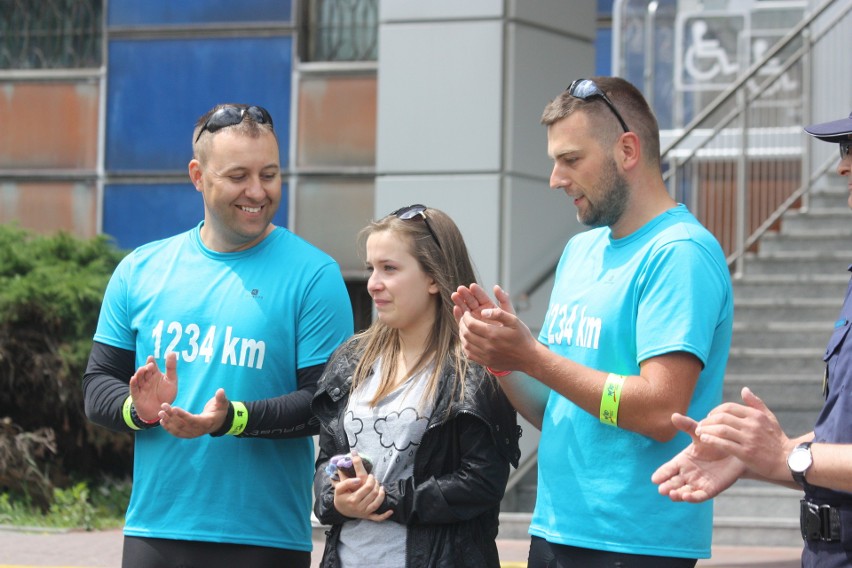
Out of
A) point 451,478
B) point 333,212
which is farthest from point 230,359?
point 333,212

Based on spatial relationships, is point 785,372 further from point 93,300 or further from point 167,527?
point 167,527

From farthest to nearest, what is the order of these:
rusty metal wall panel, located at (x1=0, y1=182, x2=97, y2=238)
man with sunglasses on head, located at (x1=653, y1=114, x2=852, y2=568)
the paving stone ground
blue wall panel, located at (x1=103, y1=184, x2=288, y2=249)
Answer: rusty metal wall panel, located at (x1=0, y1=182, x2=97, y2=238) → blue wall panel, located at (x1=103, y1=184, x2=288, y2=249) → the paving stone ground → man with sunglasses on head, located at (x1=653, y1=114, x2=852, y2=568)

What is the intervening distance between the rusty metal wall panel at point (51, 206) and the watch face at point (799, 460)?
11.8 meters

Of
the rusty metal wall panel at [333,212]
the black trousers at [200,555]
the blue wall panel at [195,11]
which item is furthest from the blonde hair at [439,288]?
the blue wall panel at [195,11]

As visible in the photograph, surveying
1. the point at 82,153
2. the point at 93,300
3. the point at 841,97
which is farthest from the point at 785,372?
the point at 82,153

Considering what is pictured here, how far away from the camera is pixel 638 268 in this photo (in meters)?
3.69

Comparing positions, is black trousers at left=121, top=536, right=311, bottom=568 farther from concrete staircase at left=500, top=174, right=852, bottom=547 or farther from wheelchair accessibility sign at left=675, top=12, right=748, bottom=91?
wheelchair accessibility sign at left=675, top=12, right=748, bottom=91

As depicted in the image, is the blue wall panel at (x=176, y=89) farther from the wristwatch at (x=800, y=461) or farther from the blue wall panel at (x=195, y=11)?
the wristwatch at (x=800, y=461)

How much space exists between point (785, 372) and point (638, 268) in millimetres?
6315

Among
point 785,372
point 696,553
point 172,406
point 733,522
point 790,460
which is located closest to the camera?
point 790,460

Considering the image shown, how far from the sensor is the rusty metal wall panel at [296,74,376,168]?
1322 cm

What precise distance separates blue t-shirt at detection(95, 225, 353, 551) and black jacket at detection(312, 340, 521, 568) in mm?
255

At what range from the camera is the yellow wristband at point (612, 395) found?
11.6ft

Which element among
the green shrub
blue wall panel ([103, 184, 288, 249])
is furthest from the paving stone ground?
blue wall panel ([103, 184, 288, 249])
